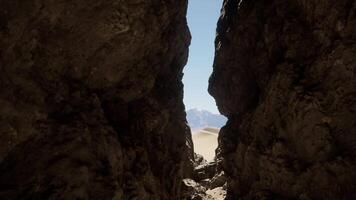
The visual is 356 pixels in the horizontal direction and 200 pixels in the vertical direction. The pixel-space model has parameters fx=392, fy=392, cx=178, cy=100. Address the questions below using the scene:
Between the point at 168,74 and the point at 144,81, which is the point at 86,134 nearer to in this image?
the point at 144,81

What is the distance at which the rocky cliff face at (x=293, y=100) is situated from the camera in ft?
32.7

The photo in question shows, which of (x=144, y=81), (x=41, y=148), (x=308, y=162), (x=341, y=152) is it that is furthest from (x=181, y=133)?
(x=41, y=148)

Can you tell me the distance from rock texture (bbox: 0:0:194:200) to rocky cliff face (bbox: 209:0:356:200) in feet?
9.74

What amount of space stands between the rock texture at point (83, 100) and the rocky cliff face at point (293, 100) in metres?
2.97

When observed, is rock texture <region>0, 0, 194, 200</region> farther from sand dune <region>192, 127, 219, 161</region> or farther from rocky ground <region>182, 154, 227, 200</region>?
sand dune <region>192, 127, 219, 161</region>

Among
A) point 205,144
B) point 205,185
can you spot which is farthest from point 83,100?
point 205,144

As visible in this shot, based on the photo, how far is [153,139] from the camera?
1109cm

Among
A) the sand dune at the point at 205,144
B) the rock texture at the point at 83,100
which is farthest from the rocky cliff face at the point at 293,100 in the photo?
the sand dune at the point at 205,144

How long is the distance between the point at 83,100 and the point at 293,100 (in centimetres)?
572

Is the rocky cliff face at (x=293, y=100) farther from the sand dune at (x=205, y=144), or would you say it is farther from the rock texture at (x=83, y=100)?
the sand dune at (x=205, y=144)

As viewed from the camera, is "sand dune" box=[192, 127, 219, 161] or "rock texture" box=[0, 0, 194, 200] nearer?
"rock texture" box=[0, 0, 194, 200]

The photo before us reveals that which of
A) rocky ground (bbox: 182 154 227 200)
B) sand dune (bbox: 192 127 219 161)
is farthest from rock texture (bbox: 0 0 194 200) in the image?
sand dune (bbox: 192 127 219 161)

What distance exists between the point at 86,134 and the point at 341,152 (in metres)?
6.38

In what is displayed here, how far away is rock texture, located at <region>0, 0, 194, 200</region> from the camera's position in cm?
727
